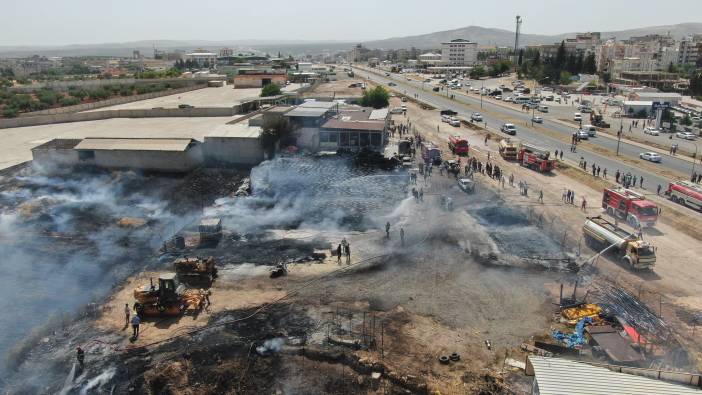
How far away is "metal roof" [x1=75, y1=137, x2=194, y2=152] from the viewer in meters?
33.8

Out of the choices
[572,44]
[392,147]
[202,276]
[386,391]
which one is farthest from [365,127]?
[572,44]

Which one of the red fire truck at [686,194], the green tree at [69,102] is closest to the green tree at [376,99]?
the red fire truck at [686,194]

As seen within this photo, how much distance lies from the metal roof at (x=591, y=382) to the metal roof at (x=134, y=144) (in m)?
28.7

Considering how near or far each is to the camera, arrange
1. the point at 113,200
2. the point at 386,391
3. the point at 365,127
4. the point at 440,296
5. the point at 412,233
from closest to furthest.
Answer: the point at 386,391 → the point at 440,296 → the point at 412,233 → the point at 113,200 → the point at 365,127

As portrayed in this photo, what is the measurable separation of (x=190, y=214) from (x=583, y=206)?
20.9 meters

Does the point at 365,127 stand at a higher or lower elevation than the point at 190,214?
higher

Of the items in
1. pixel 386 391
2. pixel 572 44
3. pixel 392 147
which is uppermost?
pixel 572 44

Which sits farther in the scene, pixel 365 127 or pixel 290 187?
pixel 365 127

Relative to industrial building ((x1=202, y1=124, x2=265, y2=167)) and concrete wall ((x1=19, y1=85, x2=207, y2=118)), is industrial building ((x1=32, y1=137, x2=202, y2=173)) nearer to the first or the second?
industrial building ((x1=202, y1=124, x2=265, y2=167))

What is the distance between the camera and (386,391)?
13.3m

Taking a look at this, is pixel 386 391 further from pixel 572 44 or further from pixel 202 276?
pixel 572 44

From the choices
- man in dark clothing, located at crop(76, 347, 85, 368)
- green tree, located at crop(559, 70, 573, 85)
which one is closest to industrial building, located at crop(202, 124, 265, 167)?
man in dark clothing, located at crop(76, 347, 85, 368)

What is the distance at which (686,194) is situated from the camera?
88.3ft

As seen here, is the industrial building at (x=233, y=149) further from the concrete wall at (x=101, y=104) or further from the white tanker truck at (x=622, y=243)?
the concrete wall at (x=101, y=104)
